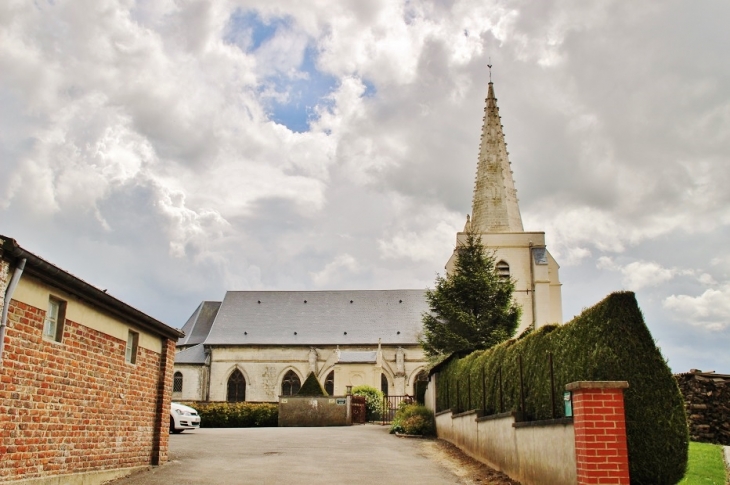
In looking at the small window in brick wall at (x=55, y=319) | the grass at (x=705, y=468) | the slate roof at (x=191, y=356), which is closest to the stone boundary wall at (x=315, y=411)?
the slate roof at (x=191, y=356)

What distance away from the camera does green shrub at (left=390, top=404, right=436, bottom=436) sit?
22094 millimetres

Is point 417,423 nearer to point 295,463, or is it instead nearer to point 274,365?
point 295,463

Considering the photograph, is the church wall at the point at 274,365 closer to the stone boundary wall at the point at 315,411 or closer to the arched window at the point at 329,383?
the arched window at the point at 329,383

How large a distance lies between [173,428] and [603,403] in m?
17.7

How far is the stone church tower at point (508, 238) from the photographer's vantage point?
41188 mm

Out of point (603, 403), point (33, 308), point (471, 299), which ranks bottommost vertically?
point (603, 403)

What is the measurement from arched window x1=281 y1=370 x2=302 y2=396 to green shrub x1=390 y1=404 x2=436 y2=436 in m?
24.4

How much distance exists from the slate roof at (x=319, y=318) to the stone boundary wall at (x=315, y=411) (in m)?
16.1

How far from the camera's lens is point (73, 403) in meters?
10.3

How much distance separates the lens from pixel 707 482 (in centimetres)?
960

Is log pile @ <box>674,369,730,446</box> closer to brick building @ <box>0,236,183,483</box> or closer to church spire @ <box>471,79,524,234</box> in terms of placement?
brick building @ <box>0,236,183,483</box>

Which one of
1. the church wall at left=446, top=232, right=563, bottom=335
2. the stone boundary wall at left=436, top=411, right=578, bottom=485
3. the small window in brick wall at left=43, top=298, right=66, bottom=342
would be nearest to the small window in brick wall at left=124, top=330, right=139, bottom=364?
the small window in brick wall at left=43, top=298, right=66, bottom=342

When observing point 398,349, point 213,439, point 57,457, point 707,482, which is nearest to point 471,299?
point 213,439

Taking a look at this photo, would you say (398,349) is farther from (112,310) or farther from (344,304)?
(112,310)
